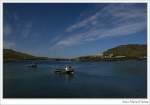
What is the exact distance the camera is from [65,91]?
2.35 m

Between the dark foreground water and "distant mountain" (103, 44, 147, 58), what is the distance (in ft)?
0.18

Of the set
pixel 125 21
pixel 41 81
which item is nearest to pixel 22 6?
pixel 41 81

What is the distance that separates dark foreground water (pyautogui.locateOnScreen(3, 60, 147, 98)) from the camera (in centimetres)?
230

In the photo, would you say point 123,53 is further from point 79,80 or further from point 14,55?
point 14,55

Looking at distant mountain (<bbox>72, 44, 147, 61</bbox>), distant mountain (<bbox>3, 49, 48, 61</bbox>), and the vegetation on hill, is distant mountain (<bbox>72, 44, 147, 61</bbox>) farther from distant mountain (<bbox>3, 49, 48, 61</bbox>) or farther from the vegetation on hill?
distant mountain (<bbox>3, 49, 48, 61</bbox>)

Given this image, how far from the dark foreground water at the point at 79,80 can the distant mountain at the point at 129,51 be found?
0.05m

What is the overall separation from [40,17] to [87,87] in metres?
0.58

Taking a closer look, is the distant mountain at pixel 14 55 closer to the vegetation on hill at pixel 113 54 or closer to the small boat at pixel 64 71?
the vegetation on hill at pixel 113 54

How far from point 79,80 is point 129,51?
0.40 metres

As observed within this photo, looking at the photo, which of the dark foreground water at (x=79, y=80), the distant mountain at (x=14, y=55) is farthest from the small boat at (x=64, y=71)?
the distant mountain at (x=14, y=55)

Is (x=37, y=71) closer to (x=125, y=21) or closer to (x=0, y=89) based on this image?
(x=0, y=89)

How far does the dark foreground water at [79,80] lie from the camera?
2.30 metres

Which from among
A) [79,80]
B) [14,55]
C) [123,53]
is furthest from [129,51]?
[14,55]

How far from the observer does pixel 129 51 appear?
2355 mm
